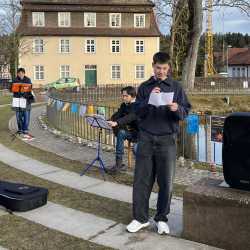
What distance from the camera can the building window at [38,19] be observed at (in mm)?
56406

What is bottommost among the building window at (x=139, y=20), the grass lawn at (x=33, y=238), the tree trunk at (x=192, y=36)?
the grass lawn at (x=33, y=238)

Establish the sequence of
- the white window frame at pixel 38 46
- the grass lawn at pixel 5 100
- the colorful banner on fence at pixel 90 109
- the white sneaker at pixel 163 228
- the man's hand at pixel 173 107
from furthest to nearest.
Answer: the white window frame at pixel 38 46 < the grass lawn at pixel 5 100 < the colorful banner on fence at pixel 90 109 < the white sneaker at pixel 163 228 < the man's hand at pixel 173 107

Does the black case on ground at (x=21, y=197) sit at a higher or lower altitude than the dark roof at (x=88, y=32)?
lower

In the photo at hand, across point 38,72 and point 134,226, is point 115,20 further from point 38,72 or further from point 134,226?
point 134,226

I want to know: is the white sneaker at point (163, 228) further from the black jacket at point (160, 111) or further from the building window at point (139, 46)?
the building window at point (139, 46)

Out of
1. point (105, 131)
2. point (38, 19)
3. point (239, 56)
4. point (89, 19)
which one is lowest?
point (105, 131)

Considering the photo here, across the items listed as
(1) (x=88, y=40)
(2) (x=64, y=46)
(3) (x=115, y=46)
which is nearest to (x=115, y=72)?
(3) (x=115, y=46)

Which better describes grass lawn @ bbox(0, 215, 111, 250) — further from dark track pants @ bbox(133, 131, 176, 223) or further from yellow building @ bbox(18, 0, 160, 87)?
yellow building @ bbox(18, 0, 160, 87)

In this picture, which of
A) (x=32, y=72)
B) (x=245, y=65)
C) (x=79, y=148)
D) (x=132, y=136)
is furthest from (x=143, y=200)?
(x=245, y=65)

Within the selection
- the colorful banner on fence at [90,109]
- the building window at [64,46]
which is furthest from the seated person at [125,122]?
the building window at [64,46]

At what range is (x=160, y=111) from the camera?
5703 millimetres

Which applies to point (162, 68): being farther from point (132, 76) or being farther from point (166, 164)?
point (132, 76)

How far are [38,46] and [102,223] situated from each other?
5189 cm

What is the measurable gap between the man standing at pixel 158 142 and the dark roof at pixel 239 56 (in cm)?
8487
